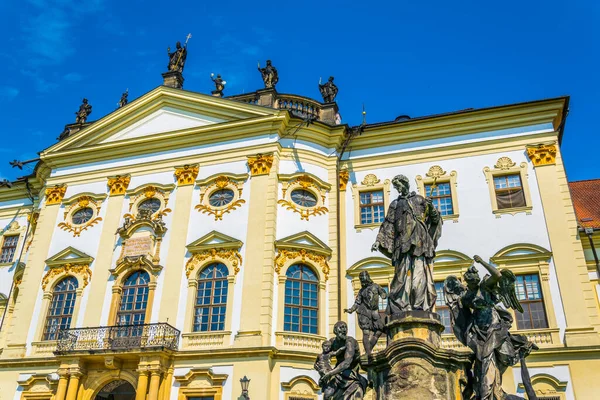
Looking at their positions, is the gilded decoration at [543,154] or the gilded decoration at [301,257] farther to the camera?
the gilded decoration at [543,154]

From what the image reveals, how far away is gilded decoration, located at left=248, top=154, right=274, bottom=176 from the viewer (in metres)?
21.0

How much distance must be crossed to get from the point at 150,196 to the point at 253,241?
16.9 feet

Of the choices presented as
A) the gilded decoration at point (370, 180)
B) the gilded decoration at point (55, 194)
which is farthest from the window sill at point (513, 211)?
the gilded decoration at point (55, 194)

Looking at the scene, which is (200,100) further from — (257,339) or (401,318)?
(401,318)

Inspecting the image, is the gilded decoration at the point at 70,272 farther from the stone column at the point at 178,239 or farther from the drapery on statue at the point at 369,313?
the drapery on statue at the point at 369,313

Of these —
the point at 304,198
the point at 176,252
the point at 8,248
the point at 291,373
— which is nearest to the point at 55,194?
the point at 8,248

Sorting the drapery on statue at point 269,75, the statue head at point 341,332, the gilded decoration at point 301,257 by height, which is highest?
the drapery on statue at point 269,75

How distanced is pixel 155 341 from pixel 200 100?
9816 mm

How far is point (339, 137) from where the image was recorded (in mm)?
22188

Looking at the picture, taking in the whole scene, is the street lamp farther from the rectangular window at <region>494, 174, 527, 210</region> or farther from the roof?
the roof

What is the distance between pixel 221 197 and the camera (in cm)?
2139

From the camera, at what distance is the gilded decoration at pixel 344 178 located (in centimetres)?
2197

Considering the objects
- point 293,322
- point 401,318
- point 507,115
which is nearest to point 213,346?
point 293,322

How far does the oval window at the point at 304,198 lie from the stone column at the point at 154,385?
776 cm
